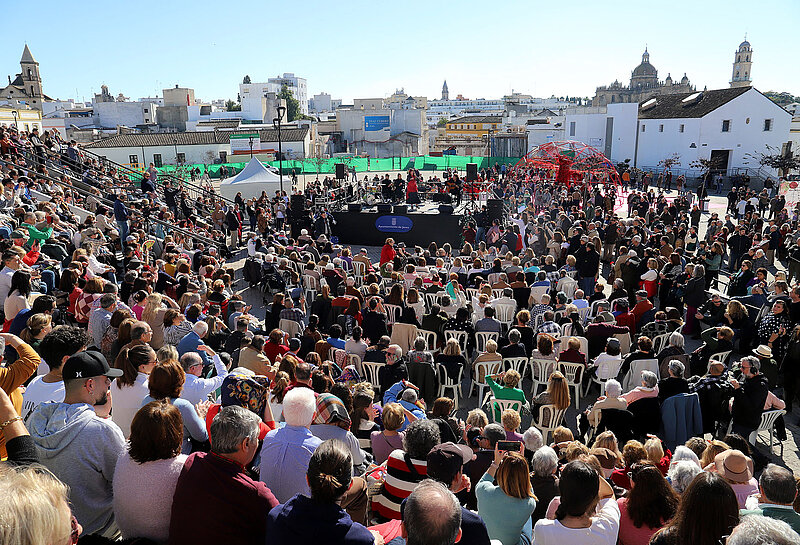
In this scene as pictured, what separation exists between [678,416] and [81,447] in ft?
15.9

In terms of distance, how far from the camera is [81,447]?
99.1 inches

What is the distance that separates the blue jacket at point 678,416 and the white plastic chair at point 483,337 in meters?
2.42

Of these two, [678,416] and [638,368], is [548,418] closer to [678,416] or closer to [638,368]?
[678,416]

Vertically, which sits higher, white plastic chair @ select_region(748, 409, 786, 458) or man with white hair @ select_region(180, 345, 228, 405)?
man with white hair @ select_region(180, 345, 228, 405)

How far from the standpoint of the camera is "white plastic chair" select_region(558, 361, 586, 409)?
6.37 metres

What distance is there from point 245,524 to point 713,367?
16.0 ft

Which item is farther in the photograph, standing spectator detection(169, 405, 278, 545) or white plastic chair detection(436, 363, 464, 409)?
white plastic chair detection(436, 363, 464, 409)

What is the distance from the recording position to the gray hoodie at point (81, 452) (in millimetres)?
2488

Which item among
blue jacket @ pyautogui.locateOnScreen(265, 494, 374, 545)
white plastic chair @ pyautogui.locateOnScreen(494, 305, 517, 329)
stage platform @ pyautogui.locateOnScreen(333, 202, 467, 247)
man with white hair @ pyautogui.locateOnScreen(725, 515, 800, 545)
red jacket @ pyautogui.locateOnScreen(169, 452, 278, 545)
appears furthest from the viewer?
stage platform @ pyautogui.locateOnScreen(333, 202, 467, 247)

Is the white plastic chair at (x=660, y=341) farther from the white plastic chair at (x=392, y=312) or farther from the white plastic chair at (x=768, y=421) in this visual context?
the white plastic chair at (x=392, y=312)

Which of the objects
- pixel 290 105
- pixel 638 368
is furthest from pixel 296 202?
pixel 290 105

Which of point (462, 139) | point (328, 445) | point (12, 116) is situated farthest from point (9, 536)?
point (462, 139)

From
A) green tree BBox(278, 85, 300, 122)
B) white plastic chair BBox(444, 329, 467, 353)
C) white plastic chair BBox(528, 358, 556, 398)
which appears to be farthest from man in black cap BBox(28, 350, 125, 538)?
green tree BBox(278, 85, 300, 122)

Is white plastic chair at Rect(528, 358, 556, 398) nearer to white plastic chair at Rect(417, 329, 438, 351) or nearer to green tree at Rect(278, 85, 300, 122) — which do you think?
white plastic chair at Rect(417, 329, 438, 351)
